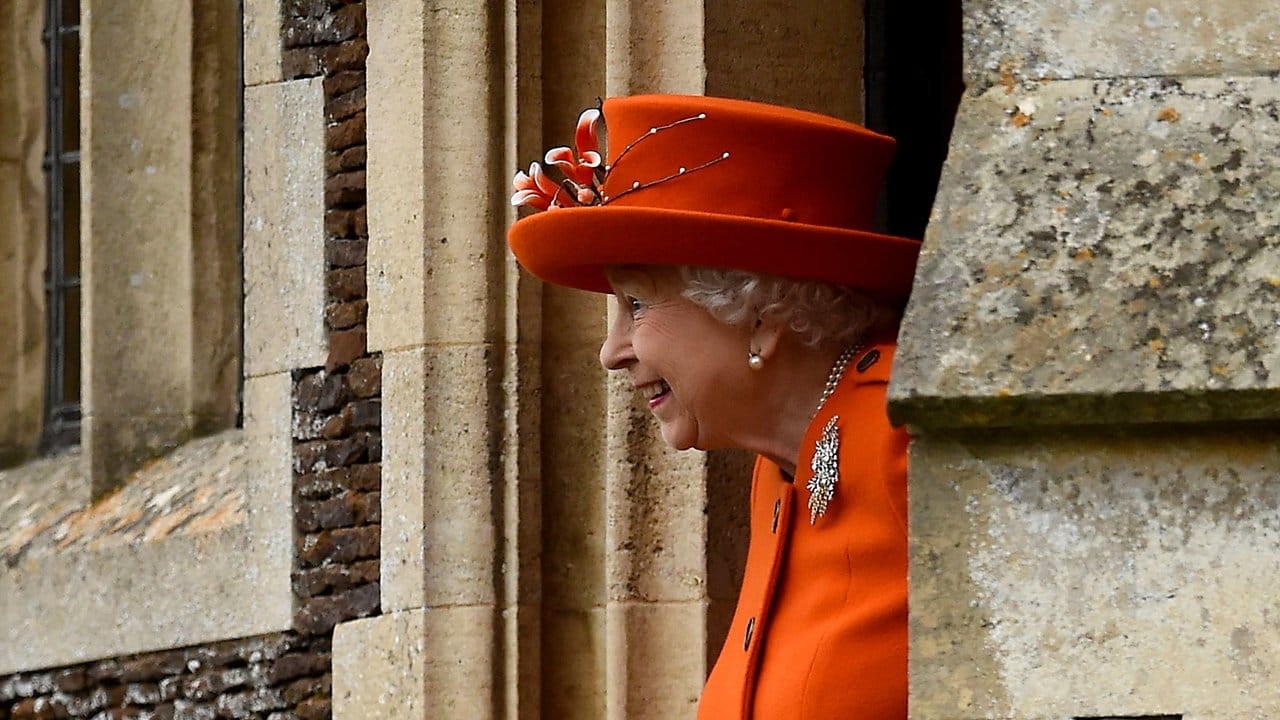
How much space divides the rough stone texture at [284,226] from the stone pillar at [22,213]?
148cm

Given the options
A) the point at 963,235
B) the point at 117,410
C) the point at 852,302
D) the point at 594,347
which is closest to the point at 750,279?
the point at 852,302

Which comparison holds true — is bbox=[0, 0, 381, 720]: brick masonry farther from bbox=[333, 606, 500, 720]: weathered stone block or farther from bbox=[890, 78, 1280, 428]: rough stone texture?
bbox=[890, 78, 1280, 428]: rough stone texture

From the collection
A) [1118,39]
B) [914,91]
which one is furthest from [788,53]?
[1118,39]

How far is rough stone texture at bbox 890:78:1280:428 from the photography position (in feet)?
8.27

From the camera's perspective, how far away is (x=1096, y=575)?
256 centimetres

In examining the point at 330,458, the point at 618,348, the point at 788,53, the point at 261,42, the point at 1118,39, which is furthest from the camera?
the point at 261,42

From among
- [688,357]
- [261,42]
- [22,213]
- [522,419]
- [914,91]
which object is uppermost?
[261,42]

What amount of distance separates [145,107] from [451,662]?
2118 millimetres

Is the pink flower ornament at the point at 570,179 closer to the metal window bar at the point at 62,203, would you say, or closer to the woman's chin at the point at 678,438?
the woman's chin at the point at 678,438

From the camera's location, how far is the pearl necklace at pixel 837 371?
11.1ft

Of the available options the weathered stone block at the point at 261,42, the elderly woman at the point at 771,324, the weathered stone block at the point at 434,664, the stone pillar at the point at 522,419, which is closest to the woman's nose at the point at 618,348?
the elderly woman at the point at 771,324

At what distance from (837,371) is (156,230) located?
3.21m

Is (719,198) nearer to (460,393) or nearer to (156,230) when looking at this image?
(460,393)

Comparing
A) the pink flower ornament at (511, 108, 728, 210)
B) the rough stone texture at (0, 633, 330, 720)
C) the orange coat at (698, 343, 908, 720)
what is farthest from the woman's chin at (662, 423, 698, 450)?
the rough stone texture at (0, 633, 330, 720)
